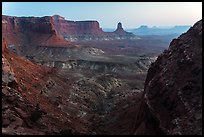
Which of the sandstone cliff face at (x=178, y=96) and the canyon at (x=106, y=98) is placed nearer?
the sandstone cliff face at (x=178, y=96)

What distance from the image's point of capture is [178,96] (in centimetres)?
2717

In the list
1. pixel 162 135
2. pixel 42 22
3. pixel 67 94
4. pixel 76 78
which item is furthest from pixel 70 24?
pixel 162 135

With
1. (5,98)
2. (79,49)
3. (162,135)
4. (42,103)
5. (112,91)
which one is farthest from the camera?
(79,49)

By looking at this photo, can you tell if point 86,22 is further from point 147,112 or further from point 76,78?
point 147,112

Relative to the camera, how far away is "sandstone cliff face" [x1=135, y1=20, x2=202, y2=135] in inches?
961

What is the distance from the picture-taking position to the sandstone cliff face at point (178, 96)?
80.1ft

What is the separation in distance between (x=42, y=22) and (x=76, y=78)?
48.4 meters

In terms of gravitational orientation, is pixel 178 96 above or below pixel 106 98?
above

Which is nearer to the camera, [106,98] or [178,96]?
[178,96]

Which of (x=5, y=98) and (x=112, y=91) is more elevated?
(x=5, y=98)

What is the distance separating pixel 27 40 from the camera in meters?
111

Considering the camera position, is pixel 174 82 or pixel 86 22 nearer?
pixel 174 82

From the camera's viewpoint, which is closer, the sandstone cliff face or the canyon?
the sandstone cliff face

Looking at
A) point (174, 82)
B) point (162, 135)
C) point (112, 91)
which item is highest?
point (174, 82)
